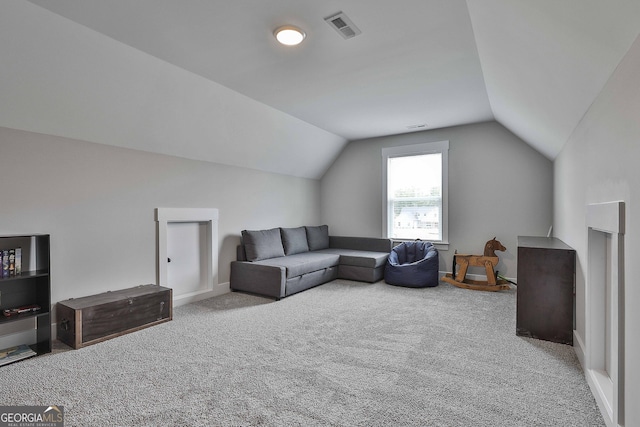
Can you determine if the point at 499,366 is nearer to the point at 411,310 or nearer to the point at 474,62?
the point at 411,310

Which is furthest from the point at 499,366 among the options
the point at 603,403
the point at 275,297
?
the point at 275,297

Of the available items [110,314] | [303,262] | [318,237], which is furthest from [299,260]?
[110,314]

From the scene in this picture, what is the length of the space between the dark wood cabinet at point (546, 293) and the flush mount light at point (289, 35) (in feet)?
9.09

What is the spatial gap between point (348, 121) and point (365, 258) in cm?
224

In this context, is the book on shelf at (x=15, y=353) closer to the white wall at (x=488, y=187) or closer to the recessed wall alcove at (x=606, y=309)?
the recessed wall alcove at (x=606, y=309)

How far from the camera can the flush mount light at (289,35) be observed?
2490 mm

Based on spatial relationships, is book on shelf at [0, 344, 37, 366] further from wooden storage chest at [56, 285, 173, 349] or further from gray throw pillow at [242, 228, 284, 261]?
gray throw pillow at [242, 228, 284, 261]

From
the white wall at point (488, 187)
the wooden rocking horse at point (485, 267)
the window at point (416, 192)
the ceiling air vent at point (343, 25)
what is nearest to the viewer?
the ceiling air vent at point (343, 25)

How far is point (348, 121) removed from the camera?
16.9 ft

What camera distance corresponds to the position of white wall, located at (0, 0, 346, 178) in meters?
2.41

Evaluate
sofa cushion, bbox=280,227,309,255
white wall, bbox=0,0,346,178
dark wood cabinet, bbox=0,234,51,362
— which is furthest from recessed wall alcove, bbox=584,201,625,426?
sofa cushion, bbox=280,227,309,255

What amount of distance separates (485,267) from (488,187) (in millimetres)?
1364

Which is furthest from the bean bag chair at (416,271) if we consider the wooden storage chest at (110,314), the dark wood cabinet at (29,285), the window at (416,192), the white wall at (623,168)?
the dark wood cabinet at (29,285)

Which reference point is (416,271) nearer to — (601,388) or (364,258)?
(364,258)
